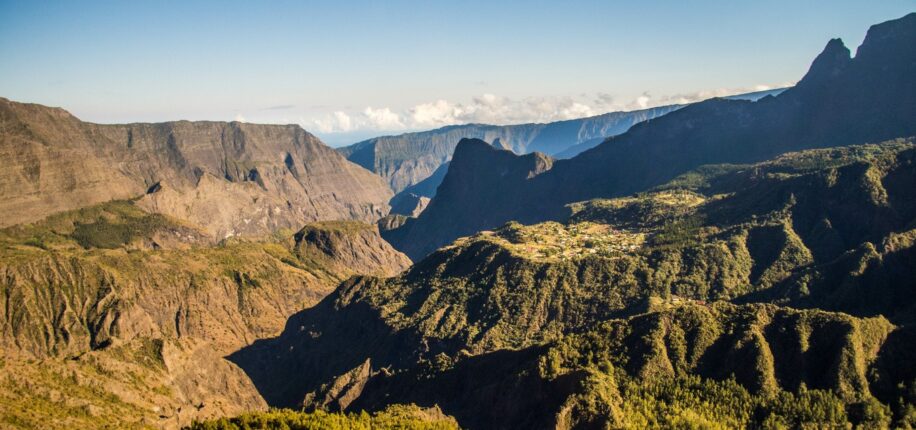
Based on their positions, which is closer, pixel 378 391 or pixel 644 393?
pixel 644 393

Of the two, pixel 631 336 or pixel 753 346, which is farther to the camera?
pixel 631 336

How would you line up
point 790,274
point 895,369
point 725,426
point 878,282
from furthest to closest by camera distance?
1. point 790,274
2. point 878,282
3. point 895,369
4. point 725,426

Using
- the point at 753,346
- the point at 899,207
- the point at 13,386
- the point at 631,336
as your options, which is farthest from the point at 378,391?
the point at 899,207

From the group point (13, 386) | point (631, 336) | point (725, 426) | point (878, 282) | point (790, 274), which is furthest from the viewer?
point (790, 274)

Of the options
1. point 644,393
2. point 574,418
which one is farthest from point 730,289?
point 574,418

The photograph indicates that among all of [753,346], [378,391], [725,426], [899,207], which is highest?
[899,207]

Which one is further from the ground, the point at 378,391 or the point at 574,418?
the point at 574,418

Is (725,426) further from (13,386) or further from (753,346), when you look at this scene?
(13,386)

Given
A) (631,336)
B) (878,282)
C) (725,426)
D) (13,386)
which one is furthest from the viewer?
(878,282)

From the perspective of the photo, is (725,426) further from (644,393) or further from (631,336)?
(631,336)
